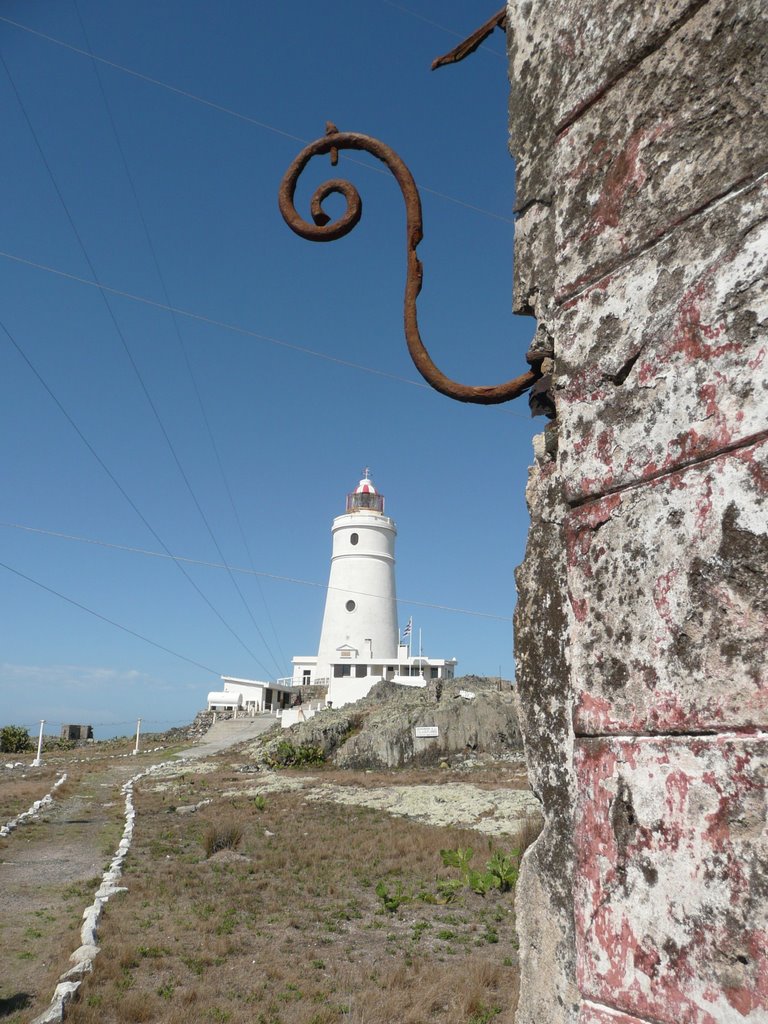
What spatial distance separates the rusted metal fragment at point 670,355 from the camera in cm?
139

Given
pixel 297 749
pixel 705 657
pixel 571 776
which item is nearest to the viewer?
pixel 705 657

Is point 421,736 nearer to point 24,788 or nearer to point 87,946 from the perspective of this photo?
point 24,788

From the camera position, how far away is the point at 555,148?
6.53 ft

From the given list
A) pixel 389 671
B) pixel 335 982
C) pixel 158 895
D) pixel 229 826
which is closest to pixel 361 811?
pixel 229 826

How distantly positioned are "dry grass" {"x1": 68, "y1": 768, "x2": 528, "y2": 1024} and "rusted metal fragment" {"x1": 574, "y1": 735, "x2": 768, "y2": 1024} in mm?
5155

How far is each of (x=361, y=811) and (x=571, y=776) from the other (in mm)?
15384

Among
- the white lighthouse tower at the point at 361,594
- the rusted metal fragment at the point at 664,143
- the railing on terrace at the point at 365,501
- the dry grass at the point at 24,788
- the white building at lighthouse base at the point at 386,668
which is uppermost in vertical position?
the railing on terrace at the point at 365,501

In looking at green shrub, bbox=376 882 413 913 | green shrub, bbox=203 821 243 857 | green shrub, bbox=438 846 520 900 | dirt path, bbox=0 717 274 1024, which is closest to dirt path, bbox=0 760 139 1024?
dirt path, bbox=0 717 274 1024

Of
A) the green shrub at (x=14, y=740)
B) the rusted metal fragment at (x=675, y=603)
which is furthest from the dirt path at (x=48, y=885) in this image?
the green shrub at (x=14, y=740)

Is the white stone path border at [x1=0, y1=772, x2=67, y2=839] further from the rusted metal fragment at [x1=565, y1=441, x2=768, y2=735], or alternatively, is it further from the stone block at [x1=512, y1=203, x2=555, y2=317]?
the rusted metal fragment at [x1=565, y1=441, x2=768, y2=735]

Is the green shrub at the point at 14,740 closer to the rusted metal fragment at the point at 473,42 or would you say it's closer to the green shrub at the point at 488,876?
the green shrub at the point at 488,876

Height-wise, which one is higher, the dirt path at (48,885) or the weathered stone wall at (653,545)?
the weathered stone wall at (653,545)

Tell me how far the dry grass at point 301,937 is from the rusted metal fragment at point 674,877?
516 cm

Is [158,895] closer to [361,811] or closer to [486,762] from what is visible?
[361,811]
